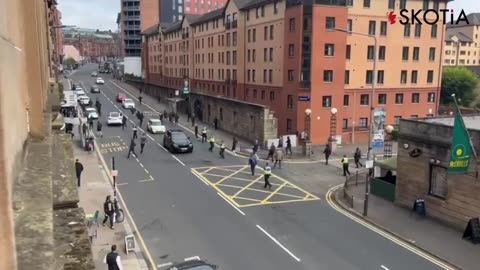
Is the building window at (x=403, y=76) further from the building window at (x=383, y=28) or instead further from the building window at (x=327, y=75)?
the building window at (x=327, y=75)

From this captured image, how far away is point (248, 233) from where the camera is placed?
18594 millimetres

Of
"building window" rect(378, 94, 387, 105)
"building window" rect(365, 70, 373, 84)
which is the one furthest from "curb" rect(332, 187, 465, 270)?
"building window" rect(378, 94, 387, 105)

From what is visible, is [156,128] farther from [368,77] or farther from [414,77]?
[414,77]

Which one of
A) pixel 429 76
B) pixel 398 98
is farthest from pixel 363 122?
pixel 429 76

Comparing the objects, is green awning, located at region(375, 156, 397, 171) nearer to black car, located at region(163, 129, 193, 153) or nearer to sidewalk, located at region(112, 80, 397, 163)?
sidewalk, located at region(112, 80, 397, 163)

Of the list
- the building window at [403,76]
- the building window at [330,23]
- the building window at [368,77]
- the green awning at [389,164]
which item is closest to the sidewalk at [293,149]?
the building window at [368,77]

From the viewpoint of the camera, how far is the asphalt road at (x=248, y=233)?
1598cm

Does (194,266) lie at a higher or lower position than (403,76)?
lower

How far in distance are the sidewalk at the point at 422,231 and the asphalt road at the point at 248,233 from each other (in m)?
0.90

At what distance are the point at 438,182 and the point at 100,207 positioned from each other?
15543mm

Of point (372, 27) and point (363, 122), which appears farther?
point (363, 122)

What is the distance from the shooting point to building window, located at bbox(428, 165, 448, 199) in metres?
20.6

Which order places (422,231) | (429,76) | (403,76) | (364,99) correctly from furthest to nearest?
(429,76)
(403,76)
(364,99)
(422,231)

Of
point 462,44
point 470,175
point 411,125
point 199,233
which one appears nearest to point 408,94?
point 411,125
